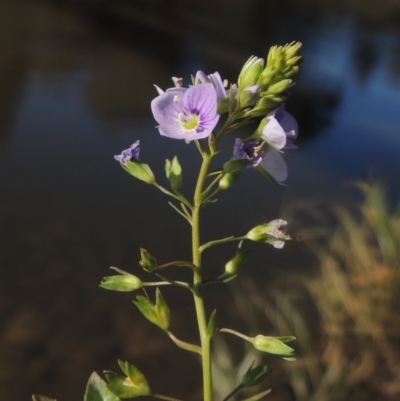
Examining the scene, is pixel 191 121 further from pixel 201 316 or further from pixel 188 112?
pixel 201 316

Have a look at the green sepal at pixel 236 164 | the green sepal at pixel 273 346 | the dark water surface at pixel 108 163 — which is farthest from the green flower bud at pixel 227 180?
the dark water surface at pixel 108 163


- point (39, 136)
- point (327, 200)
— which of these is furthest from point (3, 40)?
point (327, 200)

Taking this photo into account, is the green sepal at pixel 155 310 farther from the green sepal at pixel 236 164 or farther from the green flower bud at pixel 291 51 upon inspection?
the green flower bud at pixel 291 51

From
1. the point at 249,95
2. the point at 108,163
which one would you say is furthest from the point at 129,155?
the point at 108,163

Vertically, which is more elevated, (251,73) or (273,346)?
(251,73)

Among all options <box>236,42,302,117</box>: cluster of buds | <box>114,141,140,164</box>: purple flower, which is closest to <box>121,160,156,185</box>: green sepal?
<box>114,141,140,164</box>: purple flower

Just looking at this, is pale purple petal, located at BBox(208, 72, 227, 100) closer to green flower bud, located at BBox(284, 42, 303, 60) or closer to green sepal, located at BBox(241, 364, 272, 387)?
green flower bud, located at BBox(284, 42, 303, 60)
